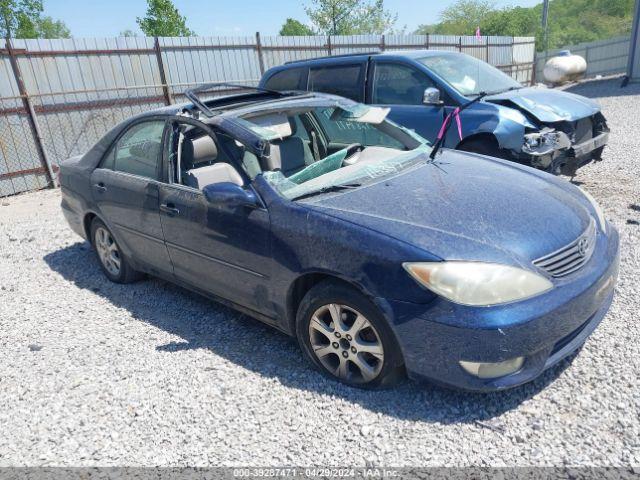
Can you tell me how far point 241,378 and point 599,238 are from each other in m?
2.31

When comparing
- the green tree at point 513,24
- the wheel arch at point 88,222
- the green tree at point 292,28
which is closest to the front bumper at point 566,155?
the wheel arch at point 88,222

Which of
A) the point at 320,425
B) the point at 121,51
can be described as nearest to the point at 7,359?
the point at 320,425

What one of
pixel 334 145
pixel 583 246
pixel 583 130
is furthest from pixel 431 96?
pixel 583 246

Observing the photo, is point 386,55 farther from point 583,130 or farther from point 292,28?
point 292,28

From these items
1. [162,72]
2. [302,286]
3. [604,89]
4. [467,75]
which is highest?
[162,72]

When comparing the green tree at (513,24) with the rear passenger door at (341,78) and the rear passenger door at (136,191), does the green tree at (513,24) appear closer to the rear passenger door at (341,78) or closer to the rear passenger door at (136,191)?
the rear passenger door at (341,78)

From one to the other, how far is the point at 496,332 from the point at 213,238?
1.89 m

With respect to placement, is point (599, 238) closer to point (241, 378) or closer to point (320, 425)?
point (320, 425)

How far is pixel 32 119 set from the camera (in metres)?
8.75

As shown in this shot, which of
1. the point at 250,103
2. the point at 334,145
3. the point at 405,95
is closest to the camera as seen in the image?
the point at 250,103

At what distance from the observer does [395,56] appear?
20.5 ft

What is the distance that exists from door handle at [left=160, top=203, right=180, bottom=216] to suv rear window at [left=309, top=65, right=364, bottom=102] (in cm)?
361

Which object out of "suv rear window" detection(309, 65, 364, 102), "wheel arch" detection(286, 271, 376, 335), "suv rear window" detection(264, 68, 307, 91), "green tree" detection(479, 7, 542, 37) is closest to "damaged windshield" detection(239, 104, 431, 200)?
"wheel arch" detection(286, 271, 376, 335)

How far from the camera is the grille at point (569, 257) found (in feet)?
8.18
